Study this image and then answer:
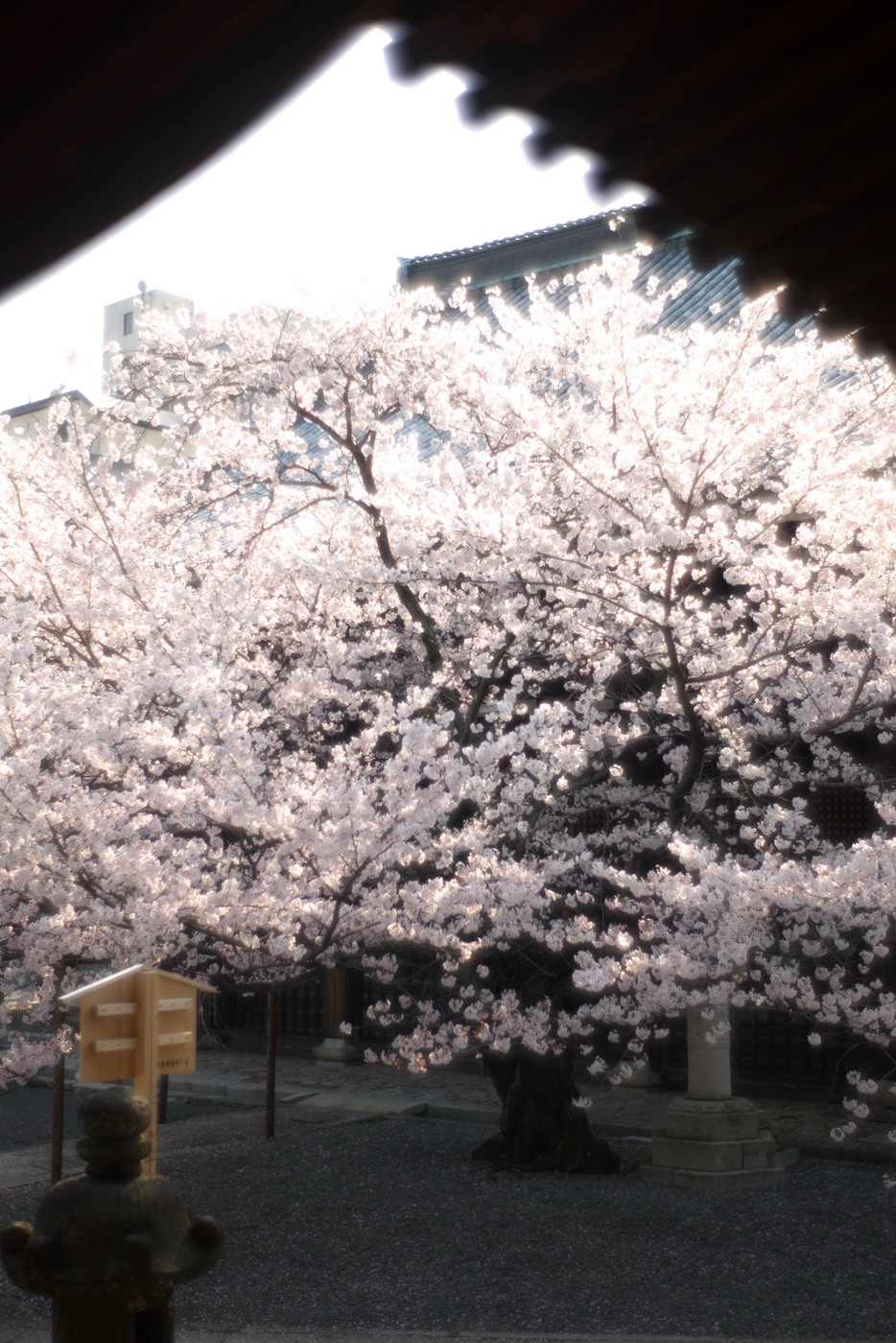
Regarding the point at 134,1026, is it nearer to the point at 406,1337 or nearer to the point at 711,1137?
the point at 406,1337

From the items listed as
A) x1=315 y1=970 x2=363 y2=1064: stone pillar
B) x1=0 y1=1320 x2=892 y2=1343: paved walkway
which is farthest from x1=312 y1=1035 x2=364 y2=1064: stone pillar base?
x1=0 y1=1320 x2=892 y2=1343: paved walkway

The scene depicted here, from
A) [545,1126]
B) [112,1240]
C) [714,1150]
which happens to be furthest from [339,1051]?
[112,1240]

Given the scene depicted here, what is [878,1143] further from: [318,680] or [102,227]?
[102,227]

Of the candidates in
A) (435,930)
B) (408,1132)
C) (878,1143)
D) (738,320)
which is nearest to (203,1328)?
(435,930)

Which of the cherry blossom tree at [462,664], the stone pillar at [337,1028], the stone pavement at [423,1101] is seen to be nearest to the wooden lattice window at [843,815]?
the cherry blossom tree at [462,664]

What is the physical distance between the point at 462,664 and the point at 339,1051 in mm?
8493

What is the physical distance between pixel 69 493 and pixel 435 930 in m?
5.14

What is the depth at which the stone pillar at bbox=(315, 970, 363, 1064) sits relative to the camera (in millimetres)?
16906

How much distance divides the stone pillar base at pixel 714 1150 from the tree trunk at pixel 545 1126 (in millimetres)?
502

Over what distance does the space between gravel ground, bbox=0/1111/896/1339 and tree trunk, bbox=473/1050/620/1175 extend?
205mm

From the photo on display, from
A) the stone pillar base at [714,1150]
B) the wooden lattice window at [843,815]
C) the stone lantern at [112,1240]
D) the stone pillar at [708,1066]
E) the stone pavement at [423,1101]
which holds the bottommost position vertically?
the stone pavement at [423,1101]

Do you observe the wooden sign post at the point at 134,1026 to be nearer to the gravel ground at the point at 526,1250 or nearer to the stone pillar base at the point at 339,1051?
the gravel ground at the point at 526,1250

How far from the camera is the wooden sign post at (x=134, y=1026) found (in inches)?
213

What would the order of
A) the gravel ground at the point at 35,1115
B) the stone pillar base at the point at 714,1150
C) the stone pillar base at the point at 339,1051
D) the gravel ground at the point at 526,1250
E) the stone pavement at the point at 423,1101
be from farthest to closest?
the stone pillar base at the point at 339,1051
the gravel ground at the point at 35,1115
the stone pavement at the point at 423,1101
the stone pillar base at the point at 714,1150
the gravel ground at the point at 526,1250
